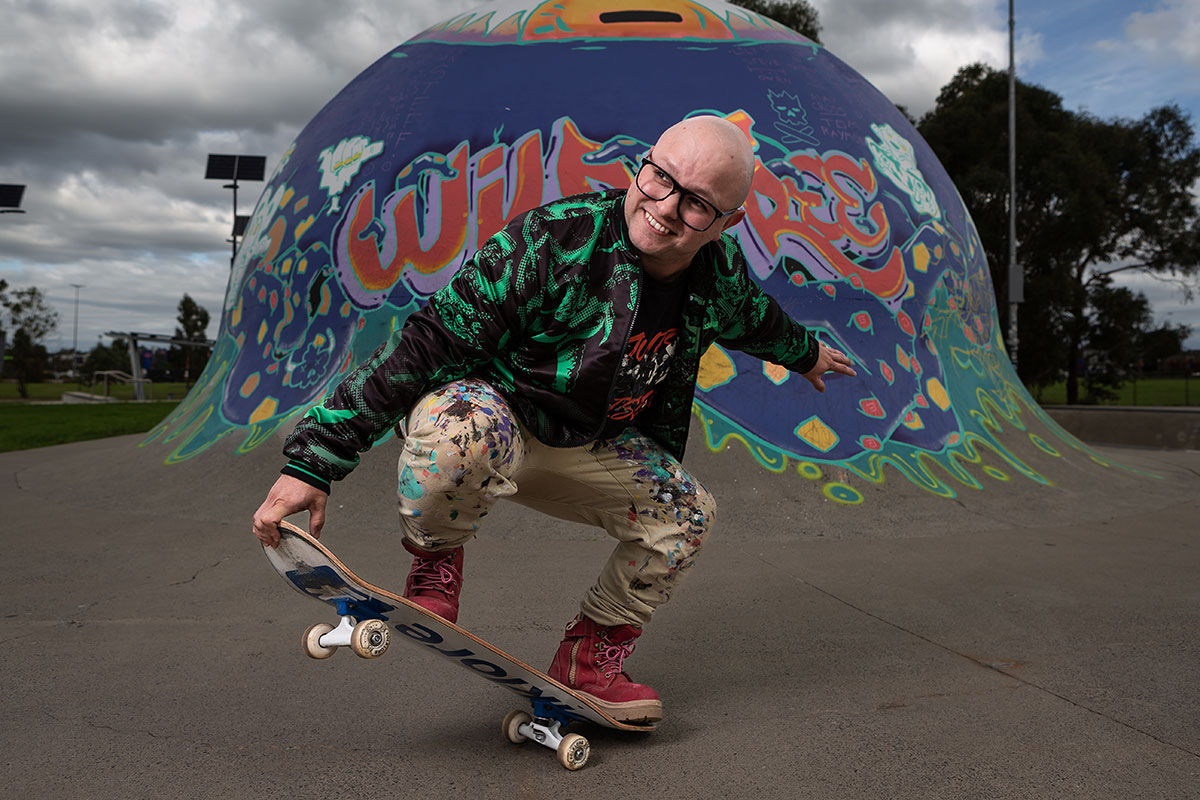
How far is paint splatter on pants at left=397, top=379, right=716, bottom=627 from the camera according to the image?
225 centimetres

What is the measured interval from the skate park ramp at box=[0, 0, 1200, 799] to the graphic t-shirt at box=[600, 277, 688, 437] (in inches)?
38.1

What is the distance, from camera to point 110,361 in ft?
226

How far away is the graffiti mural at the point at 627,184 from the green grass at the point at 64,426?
6.19m

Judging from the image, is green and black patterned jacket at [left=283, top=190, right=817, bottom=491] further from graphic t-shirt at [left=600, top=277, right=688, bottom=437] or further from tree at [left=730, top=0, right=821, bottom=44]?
tree at [left=730, top=0, right=821, bottom=44]

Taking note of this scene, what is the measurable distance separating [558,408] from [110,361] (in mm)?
76556

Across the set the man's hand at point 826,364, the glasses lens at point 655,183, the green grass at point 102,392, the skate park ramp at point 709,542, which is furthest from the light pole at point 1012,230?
the green grass at point 102,392

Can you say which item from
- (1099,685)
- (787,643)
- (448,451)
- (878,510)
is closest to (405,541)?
(448,451)

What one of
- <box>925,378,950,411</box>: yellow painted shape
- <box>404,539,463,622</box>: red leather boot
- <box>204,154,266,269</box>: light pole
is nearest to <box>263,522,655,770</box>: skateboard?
<box>404,539,463,622</box>: red leather boot

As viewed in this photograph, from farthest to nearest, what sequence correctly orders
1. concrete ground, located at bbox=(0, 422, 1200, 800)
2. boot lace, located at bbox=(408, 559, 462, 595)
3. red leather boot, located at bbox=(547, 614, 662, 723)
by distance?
red leather boot, located at bbox=(547, 614, 662, 723), boot lace, located at bbox=(408, 559, 462, 595), concrete ground, located at bbox=(0, 422, 1200, 800)

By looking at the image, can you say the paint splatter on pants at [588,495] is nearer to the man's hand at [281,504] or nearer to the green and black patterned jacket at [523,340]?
the green and black patterned jacket at [523,340]

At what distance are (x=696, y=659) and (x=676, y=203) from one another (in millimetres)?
1821

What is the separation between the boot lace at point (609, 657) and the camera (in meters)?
2.60

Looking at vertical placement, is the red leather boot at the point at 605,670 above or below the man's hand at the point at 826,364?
below

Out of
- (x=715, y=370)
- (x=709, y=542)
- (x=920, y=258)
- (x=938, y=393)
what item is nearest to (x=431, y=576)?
(x=709, y=542)
